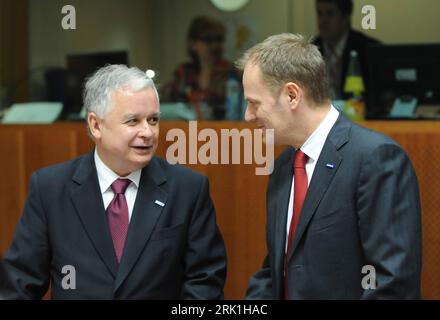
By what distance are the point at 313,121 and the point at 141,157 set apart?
52 cm

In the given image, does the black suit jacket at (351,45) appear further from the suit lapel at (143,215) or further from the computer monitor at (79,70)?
the suit lapel at (143,215)

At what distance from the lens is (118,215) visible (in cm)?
226

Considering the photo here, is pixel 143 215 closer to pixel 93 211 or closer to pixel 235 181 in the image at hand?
pixel 93 211

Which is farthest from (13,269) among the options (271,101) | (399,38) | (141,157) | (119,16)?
(119,16)

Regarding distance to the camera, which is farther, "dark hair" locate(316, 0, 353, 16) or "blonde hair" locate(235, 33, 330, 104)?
"dark hair" locate(316, 0, 353, 16)

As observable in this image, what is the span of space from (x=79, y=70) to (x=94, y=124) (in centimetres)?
231

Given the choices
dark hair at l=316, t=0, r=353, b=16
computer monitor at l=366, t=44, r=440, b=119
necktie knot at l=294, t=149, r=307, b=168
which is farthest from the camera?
dark hair at l=316, t=0, r=353, b=16

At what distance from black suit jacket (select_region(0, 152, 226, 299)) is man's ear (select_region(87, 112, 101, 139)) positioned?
11cm

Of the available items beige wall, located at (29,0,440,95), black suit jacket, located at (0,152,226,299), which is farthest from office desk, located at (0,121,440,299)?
beige wall, located at (29,0,440,95)

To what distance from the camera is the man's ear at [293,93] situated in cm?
205

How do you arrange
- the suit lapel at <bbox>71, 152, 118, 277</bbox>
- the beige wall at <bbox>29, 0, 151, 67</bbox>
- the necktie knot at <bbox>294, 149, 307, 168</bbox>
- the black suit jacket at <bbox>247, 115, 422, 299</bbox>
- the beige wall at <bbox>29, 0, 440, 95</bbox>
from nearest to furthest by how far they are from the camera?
1. the black suit jacket at <bbox>247, 115, 422, 299</bbox>
2. the necktie knot at <bbox>294, 149, 307, 168</bbox>
3. the suit lapel at <bbox>71, 152, 118, 277</bbox>
4. the beige wall at <bbox>29, 0, 440, 95</bbox>
5. the beige wall at <bbox>29, 0, 151, 67</bbox>

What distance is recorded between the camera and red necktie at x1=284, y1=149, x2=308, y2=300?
6.79 ft
